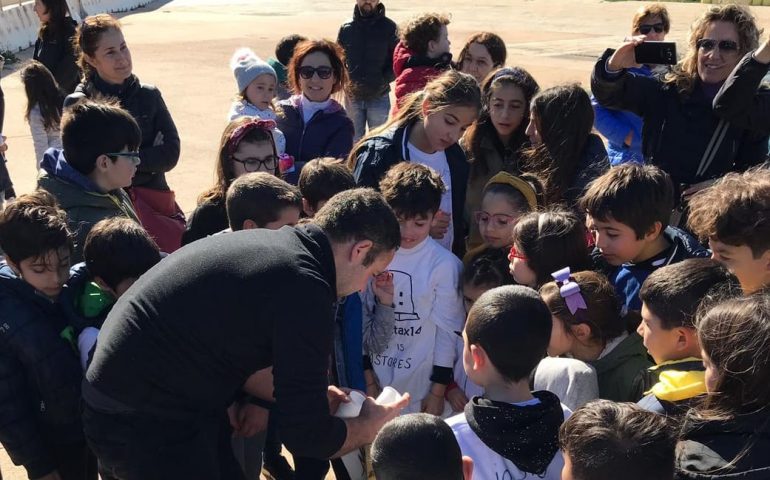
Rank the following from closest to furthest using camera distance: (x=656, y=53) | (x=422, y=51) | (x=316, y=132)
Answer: (x=656, y=53), (x=316, y=132), (x=422, y=51)

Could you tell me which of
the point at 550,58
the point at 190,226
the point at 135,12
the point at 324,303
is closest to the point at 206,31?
the point at 135,12

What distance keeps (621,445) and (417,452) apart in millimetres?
517

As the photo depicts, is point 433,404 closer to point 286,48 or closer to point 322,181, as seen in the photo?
point 322,181

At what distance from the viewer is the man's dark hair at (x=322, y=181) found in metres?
4.09

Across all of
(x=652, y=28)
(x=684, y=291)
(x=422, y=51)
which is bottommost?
(x=684, y=291)

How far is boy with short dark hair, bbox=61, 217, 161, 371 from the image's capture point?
3.29 meters

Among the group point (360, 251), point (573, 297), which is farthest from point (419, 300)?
point (360, 251)

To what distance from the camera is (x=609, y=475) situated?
2076 millimetres

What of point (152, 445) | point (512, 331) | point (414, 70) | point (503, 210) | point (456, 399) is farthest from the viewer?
point (414, 70)

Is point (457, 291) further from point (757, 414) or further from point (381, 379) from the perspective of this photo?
point (757, 414)

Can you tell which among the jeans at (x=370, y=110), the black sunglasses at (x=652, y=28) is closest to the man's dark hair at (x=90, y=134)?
the black sunglasses at (x=652, y=28)

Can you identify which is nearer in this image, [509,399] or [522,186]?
[509,399]

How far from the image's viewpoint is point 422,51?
641cm

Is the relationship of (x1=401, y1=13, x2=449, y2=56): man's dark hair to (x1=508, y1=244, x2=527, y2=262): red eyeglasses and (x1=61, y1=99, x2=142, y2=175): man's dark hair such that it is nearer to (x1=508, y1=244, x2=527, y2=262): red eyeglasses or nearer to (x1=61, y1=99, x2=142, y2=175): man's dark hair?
(x1=61, y1=99, x2=142, y2=175): man's dark hair
